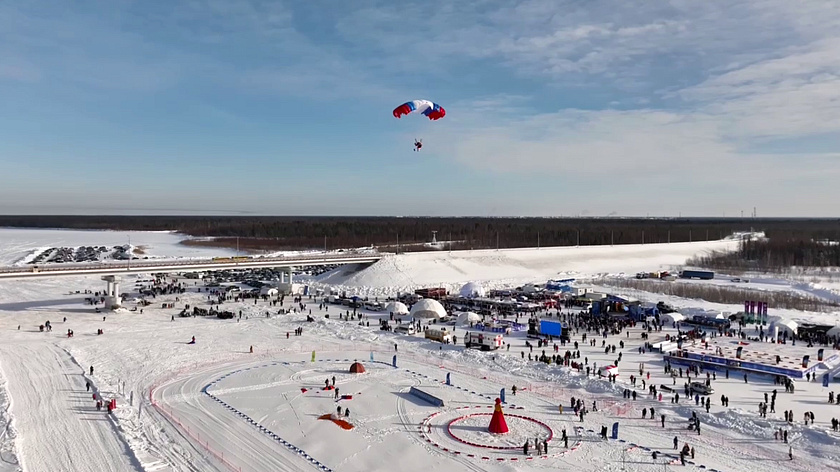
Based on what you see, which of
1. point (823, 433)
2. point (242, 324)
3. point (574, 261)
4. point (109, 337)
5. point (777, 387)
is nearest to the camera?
point (823, 433)

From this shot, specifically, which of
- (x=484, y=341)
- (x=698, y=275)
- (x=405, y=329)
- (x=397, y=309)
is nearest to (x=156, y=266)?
(x=397, y=309)

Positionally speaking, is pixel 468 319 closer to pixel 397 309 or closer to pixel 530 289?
pixel 397 309

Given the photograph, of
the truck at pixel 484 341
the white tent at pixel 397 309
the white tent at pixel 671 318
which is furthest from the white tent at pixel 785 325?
the white tent at pixel 397 309

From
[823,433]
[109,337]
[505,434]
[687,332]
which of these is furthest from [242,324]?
[823,433]

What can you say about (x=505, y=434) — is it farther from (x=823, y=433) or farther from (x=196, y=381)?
(x=196, y=381)

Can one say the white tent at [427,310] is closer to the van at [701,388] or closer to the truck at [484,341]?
the truck at [484,341]

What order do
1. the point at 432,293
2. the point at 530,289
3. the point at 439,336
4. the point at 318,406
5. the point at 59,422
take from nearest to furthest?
the point at 59,422 < the point at 318,406 < the point at 439,336 < the point at 432,293 < the point at 530,289
